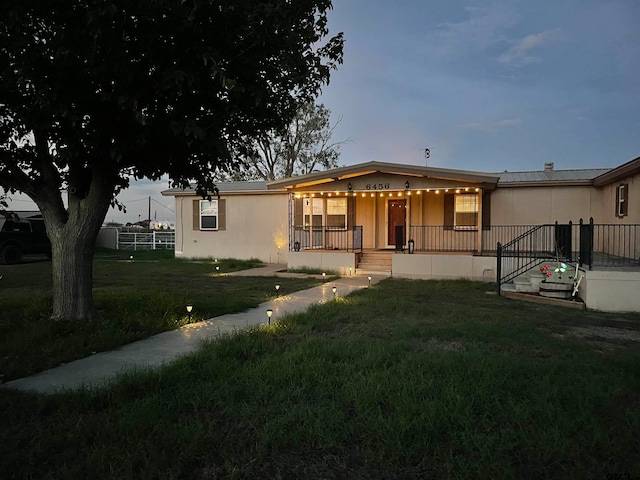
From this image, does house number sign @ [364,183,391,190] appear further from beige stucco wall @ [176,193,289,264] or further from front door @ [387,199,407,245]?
beige stucco wall @ [176,193,289,264]

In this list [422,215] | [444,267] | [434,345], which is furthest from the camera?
[422,215]

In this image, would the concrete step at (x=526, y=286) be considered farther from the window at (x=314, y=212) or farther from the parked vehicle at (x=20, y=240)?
the parked vehicle at (x=20, y=240)

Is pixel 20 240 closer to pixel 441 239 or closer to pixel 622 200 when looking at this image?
pixel 441 239

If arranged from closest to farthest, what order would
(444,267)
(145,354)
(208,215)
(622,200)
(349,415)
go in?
(349,415) < (145,354) < (622,200) < (444,267) < (208,215)

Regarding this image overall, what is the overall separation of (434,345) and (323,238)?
36.2ft

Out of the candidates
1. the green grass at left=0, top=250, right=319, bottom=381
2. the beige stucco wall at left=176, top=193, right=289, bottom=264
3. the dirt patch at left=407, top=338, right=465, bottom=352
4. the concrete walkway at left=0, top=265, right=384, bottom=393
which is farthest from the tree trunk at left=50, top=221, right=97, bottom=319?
the beige stucco wall at left=176, top=193, right=289, bottom=264

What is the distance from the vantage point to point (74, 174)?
6547 millimetres

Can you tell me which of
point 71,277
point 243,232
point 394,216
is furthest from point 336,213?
point 71,277

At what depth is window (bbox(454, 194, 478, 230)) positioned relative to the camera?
48.0ft

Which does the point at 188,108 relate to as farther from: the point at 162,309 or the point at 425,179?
the point at 425,179

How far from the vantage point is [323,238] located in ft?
53.3

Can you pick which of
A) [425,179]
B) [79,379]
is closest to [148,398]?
[79,379]

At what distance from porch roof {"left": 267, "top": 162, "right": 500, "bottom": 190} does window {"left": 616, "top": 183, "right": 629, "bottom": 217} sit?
3183 millimetres

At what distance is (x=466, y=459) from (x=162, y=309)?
5.74m
